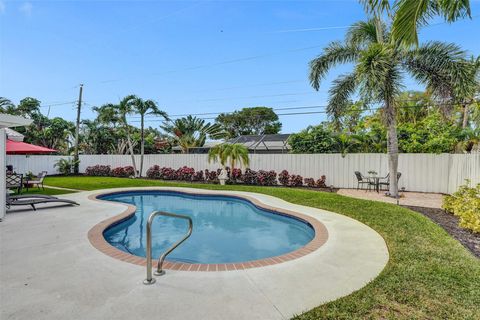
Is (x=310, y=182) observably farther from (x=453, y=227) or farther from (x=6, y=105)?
(x=6, y=105)

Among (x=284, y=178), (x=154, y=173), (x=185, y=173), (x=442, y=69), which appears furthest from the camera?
(x=154, y=173)

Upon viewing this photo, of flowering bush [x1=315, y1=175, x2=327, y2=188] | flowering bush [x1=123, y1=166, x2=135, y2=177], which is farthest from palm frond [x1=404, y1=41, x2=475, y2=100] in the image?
flowering bush [x1=123, y1=166, x2=135, y2=177]

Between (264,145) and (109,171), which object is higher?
(264,145)

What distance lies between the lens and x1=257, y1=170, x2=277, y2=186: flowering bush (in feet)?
51.4

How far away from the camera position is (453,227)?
21.5 feet

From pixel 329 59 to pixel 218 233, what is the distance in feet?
29.6

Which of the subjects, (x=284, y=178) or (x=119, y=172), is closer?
→ (x=284, y=178)

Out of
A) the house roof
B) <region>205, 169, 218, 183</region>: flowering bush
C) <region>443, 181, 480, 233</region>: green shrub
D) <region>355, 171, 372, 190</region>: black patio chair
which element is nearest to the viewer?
<region>443, 181, 480, 233</region>: green shrub

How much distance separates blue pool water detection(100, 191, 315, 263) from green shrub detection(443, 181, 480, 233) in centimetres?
340

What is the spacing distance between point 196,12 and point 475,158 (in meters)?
13.0

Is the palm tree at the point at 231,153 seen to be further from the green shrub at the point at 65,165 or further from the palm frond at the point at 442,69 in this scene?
the green shrub at the point at 65,165

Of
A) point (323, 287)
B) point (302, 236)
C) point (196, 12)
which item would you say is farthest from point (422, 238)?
point (196, 12)

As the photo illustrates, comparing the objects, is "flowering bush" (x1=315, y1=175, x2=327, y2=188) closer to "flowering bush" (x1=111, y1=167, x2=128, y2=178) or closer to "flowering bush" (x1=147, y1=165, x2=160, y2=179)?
"flowering bush" (x1=147, y1=165, x2=160, y2=179)

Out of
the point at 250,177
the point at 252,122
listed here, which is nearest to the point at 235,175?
the point at 250,177
